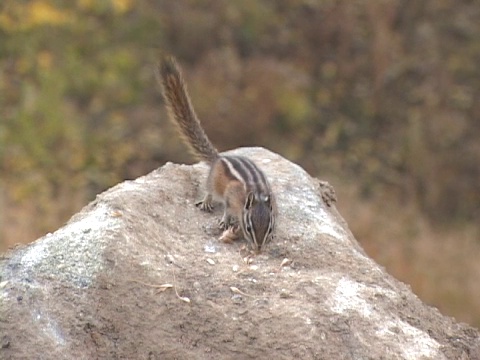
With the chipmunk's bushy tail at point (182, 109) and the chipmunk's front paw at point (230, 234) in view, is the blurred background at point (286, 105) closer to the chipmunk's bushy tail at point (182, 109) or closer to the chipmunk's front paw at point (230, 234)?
the chipmunk's bushy tail at point (182, 109)

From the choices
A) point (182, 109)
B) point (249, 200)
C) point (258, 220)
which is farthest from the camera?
point (182, 109)

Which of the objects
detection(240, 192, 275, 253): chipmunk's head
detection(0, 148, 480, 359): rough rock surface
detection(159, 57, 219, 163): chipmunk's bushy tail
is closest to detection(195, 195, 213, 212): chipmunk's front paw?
detection(240, 192, 275, 253): chipmunk's head

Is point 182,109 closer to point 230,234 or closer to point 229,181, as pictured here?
point 229,181

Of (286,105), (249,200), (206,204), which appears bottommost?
(286,105)

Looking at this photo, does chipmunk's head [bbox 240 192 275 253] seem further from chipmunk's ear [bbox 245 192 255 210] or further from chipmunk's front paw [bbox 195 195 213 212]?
chipmunk's front paw [bbox 195 195 213 212]

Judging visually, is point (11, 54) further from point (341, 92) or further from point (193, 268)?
point (193, 268)

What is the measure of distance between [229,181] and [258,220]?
56cm

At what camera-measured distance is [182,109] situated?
211 inches

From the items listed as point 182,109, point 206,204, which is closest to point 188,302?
point 206,204

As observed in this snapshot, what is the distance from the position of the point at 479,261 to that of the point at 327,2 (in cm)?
599

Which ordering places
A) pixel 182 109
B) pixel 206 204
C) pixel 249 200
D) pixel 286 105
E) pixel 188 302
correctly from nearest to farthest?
pixel 188 302 < pixel 249 200 < pixel 206 204 < pixel 182 109 < pixel 286 105

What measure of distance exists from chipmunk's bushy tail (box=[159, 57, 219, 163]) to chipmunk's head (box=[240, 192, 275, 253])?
0.87m

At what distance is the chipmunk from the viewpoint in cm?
415

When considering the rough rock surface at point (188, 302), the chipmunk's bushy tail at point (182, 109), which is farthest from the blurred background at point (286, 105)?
the rough rock surface at point (188, 302)
